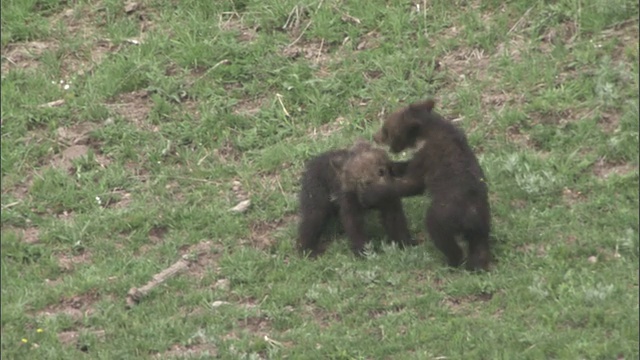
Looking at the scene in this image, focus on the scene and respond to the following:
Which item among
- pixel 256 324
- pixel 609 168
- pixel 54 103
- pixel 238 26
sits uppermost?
pixel 609 168

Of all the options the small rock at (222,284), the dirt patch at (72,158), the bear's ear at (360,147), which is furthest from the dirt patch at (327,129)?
the small rock at (222,284)

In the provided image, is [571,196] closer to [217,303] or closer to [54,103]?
[217,303]

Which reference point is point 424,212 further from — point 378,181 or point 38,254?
point 38,254

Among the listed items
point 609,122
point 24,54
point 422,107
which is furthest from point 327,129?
point 24,54

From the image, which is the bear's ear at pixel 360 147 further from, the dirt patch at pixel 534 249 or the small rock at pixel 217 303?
the small rock at pixel 217 303

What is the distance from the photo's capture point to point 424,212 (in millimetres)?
11812

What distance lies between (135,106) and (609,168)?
14.9ft

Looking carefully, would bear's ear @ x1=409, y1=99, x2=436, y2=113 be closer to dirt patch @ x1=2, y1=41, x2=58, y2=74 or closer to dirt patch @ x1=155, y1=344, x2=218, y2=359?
dirt patch @ x1=155, y1=344, x2=218, y2=359

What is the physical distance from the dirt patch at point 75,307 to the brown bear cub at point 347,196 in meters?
1.71

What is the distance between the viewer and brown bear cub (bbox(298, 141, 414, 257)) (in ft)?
37.2

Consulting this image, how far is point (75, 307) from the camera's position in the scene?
11.1 metres

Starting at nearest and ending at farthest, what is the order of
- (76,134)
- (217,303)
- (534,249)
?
(534,249) → (217,303) → (76,134)

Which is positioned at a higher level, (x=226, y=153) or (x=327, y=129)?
(x=327, y=129)

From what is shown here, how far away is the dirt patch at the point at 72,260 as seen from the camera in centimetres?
1162
